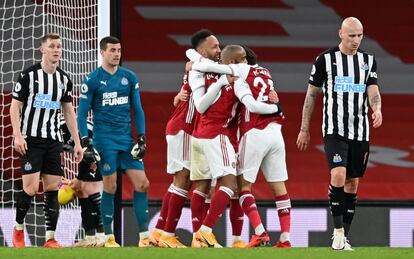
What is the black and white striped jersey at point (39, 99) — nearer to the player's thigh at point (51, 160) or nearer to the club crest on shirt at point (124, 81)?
the player's thigh at point (51, 160)

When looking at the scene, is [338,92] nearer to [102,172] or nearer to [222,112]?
[222,112]

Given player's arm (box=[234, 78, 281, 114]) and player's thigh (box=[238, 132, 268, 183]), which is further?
player's thigh (box=[238, 132, 268, 183])

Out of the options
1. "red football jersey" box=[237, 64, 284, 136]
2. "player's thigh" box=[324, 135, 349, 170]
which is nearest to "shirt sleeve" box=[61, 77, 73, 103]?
"red football jersey" box=[237, 64, 284, 136]

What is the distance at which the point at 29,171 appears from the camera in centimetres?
1094

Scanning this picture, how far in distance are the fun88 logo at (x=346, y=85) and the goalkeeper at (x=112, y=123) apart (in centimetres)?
171

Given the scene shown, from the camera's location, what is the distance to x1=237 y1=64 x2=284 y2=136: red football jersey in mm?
10406

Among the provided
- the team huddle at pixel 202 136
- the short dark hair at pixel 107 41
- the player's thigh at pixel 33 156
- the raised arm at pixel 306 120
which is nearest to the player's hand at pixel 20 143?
the team huddle at pixel 202 136

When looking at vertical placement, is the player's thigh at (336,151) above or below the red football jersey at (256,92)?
below

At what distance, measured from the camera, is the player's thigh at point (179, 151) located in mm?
10898

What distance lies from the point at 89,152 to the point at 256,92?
4.77ft

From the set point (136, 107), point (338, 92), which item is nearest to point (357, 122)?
point (338, 92)

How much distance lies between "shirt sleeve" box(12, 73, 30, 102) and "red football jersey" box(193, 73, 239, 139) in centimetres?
153

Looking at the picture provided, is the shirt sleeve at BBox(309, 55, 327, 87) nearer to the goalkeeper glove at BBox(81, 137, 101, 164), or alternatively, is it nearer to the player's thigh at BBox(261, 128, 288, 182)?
the player's thigh at BBox(261, 128, 288, 182)

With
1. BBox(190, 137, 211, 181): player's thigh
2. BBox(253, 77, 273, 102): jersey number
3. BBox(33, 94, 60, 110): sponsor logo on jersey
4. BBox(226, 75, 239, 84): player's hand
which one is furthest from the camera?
BBox(33, 94, 60, 110): sponsor logo on jersey
